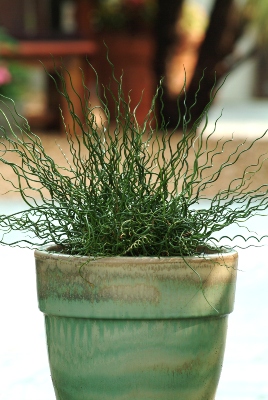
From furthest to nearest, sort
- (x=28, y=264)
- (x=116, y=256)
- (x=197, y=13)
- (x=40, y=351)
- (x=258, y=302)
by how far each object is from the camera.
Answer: (x=197, y=13) → (x=28, y=264) → (x=258, y=302) → (x=40, y=351) → (x=116, y=256)

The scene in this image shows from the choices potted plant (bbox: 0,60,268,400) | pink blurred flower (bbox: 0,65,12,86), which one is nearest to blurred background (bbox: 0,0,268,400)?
pink blurred flower (bbox: 0,65,12,86)

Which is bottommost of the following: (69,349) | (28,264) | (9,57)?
(28,264)

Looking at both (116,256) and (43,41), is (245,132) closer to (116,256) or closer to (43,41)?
(43,41)

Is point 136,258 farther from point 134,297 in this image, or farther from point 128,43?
point 128,43

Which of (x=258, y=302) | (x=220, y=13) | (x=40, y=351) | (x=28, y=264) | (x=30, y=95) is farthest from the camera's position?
(x=30, y=95)

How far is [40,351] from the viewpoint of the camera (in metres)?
2.36

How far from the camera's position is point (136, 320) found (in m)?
1.46

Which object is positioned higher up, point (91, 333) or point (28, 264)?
point (91, 333)

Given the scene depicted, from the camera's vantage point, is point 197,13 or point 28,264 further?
point 197,13

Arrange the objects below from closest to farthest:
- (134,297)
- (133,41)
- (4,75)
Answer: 1. (134,297)
2. (4,75)
3. (133,41)

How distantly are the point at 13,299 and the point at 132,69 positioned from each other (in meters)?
6.83

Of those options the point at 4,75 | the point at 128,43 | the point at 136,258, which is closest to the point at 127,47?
the point at 128,43

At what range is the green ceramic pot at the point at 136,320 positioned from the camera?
146 centimetres

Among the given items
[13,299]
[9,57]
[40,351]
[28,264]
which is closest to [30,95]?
[9,57]
